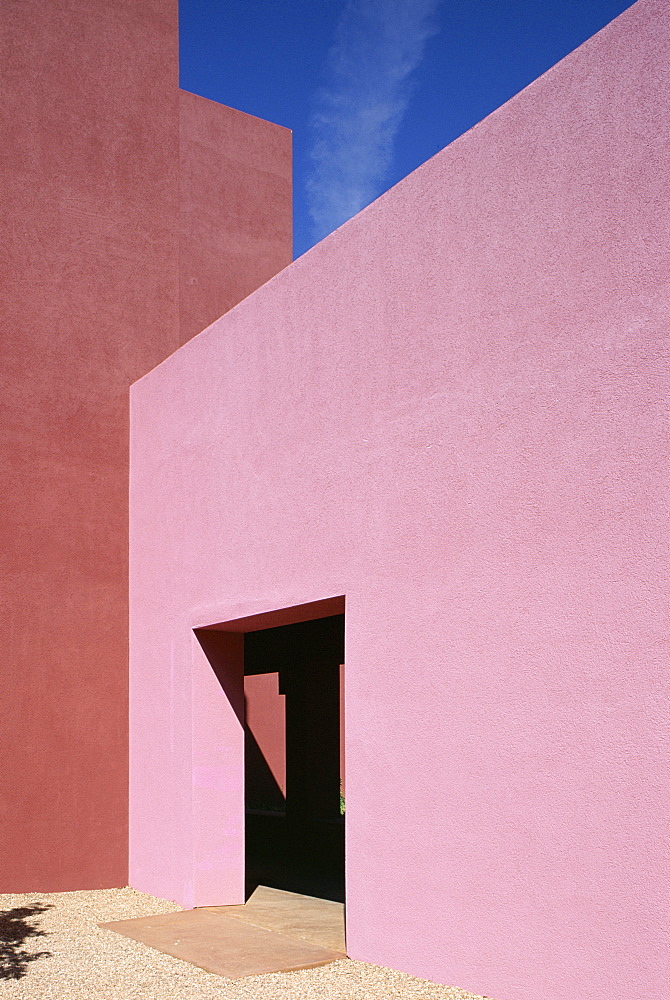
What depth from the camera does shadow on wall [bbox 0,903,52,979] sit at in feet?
21.4

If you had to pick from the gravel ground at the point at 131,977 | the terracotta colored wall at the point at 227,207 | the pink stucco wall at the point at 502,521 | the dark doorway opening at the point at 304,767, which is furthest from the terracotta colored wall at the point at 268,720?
the pink stucco wall at the point at 502,521

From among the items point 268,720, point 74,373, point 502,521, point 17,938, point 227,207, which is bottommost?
point 17,938

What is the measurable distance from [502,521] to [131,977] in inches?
149

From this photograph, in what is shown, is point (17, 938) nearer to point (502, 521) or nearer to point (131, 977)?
point (131, 977)

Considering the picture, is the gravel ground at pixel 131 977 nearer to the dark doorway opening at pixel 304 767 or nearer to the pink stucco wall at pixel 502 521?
the pink stucco wall at pixel 502 521

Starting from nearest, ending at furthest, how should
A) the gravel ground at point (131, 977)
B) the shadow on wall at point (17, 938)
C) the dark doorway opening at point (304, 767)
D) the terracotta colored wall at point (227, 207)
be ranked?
the gravel ground at point (131, 977), the shadow on wall at point (17, 938), the dark doorway opening at point (304, 767), the terracotta colored wall at point (227, 207)

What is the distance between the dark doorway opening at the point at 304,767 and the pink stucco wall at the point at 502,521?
4409 millimetres

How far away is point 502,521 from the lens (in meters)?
5.56

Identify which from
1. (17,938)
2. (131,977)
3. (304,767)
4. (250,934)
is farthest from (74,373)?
(304,767)

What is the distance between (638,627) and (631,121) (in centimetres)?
257

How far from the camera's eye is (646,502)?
4.76 m

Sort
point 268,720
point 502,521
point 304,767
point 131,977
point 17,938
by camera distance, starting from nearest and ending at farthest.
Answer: point 502,521
point 131,977
point 17,938
point 304,767
point 268,720

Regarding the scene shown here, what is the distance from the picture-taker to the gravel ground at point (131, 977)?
5.78m

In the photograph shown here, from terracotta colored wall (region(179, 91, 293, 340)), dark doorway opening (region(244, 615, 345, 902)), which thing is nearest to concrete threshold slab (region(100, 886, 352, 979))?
dark doorway opening (region(244, 615, 345, 902))
